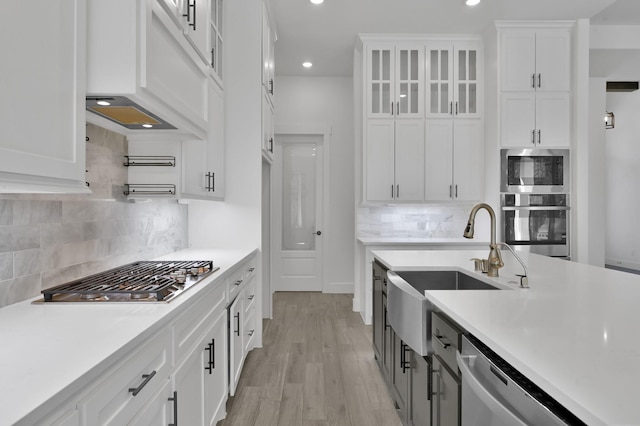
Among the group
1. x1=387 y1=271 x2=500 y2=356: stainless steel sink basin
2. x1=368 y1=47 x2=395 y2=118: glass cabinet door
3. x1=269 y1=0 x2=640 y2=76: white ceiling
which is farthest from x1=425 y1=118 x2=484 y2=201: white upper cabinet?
x1=387 y1=271 x2=500 y2=356: stainless steel sink basin

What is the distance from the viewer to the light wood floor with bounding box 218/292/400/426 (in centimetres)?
232

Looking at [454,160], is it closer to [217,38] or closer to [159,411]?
[217,38]

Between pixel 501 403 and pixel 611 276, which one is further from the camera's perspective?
pixel 611 276

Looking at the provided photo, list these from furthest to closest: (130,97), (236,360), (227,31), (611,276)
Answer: (227,31), (236,360), (611,276), (130,97)

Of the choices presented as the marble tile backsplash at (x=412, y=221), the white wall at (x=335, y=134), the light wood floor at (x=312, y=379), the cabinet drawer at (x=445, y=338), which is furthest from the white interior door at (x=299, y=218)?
the cabinet drawer at (x=445, y=338)

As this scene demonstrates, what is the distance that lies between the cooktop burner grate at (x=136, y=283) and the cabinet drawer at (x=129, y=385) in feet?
0.78

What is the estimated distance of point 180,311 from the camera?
4.60 feet

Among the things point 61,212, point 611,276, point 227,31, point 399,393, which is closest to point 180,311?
point 61,212

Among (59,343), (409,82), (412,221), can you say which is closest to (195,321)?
(59,343)

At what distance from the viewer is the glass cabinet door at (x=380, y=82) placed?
438cm

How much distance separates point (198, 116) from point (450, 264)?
5.66 feet

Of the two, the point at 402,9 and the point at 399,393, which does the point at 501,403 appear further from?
the point at 402,9

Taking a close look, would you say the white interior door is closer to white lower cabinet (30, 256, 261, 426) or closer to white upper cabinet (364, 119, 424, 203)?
white upper cabinet (364, 119, 424, 203)

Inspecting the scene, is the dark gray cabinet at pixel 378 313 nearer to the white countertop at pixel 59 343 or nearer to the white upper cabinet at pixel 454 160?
the white countertop at pixel 59 343
